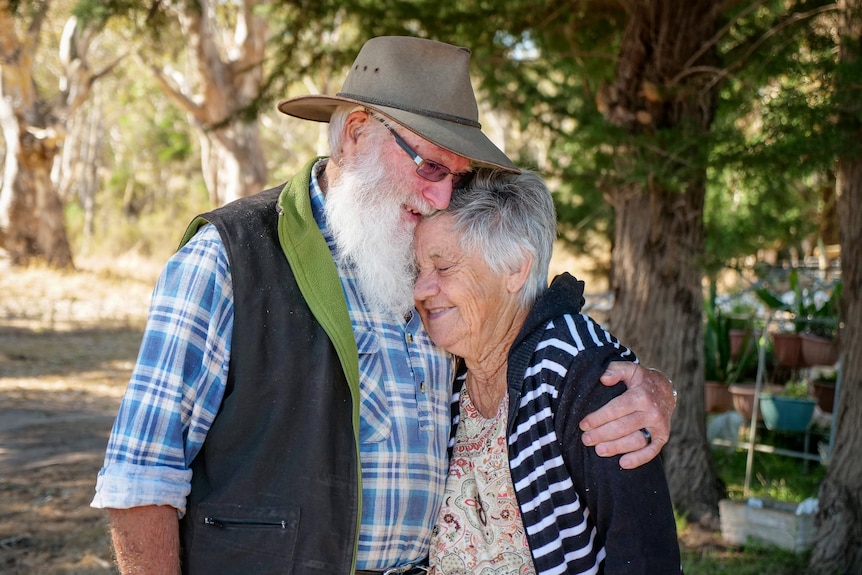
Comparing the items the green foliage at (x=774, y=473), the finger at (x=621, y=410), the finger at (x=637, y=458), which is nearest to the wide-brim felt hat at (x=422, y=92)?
the finger at (x=621, y=410)

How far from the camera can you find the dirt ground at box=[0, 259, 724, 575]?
4570 millimetres

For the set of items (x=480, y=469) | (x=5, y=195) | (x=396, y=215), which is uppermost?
(x=5, y=195)

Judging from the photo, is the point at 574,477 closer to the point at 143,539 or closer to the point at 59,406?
the point at 143,539

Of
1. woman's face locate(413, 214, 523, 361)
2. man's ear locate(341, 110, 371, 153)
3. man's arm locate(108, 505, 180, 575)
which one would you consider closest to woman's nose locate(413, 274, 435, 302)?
woman's face locate(413, 214, 523, 361)

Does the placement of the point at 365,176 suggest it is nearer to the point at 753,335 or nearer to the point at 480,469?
the point at 480,469

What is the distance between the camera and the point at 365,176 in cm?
212

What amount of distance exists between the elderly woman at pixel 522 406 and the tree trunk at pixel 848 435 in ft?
8.58

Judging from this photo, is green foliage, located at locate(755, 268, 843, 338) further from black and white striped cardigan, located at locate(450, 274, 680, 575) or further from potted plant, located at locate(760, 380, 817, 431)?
black and white striped cardigan, located at locate(450, 274, 680, 575)

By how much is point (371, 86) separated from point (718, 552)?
3961mm

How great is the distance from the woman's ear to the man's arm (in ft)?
3.13

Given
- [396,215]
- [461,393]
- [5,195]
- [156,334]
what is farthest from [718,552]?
[5,195]

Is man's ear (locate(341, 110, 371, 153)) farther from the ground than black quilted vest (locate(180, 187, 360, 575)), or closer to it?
farther from the ground

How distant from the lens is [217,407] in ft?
5.93

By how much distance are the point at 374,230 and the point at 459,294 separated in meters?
0.28
